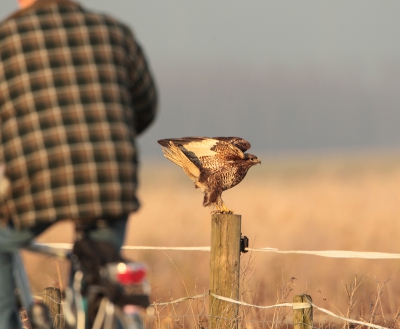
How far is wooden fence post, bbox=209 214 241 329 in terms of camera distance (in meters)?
4.88

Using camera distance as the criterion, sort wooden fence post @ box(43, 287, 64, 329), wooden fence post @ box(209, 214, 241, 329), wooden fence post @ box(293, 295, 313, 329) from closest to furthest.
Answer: wooden fence post @ box(293, 295, 313, 329)
wooden fence post @ box(209, 214, 241, 329)
wooden fence post @ box(43, 287, 64, 329)

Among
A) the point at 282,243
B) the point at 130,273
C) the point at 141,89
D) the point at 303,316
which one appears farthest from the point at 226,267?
the point at 282,243

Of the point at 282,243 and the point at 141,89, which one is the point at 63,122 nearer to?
the point at 141,89

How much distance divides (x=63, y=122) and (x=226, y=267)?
2178 mm

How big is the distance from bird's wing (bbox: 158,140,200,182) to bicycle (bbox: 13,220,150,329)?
246 cm

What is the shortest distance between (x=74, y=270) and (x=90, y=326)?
0.20 meters

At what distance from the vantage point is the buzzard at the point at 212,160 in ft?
18.5

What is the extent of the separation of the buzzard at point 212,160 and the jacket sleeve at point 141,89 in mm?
2270

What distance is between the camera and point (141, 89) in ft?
10.5

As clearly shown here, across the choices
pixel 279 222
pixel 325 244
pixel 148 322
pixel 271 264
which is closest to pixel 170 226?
pixel 279 222

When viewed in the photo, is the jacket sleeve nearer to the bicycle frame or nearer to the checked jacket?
the checked jacket

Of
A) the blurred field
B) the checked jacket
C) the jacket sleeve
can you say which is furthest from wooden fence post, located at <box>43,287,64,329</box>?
the checked jacket

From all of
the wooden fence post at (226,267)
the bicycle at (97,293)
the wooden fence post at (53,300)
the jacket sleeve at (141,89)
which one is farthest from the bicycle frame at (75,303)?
the wooden fence post at (53,300)

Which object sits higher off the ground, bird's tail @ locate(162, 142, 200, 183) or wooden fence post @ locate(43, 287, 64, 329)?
bird's tail @ locate(162, 142, 200, 183)
